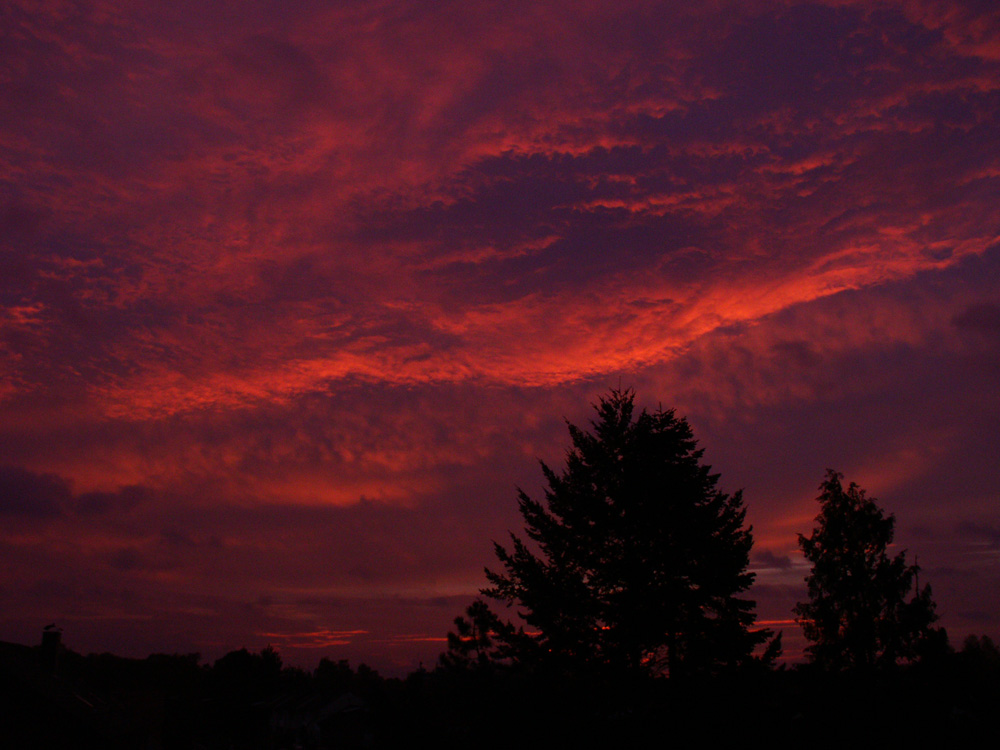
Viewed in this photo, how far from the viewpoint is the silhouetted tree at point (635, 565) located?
3009cm

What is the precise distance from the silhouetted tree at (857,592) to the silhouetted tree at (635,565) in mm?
11583

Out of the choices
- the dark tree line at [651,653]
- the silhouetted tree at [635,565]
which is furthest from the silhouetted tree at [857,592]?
the silhouetted tree at [635,565]

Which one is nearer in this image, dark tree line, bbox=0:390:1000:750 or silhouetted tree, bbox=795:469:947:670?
dark tree line, bbox=0:390:1000:750

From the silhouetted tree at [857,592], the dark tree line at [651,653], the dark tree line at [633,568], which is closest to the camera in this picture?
the dark tree line at [651,653]

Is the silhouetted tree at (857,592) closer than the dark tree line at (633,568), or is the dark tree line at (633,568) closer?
the dark tree line at (633,568)

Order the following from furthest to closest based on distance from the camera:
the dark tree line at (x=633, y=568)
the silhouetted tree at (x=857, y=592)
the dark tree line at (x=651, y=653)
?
1. the silhouetted tree at (x=857, y=592)
2. the dark tree line at (x=633, y=568)
3. the dark tree line at (x=651, y=653)

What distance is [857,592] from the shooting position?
40844mm

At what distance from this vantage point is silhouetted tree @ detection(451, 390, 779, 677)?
30.1 m

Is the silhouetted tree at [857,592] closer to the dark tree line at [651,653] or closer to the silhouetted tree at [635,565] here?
the dark tree line at [651,653]

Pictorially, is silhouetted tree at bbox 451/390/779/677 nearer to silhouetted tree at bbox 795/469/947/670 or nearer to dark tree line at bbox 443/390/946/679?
dark tree line at bbox 443/390/946/679

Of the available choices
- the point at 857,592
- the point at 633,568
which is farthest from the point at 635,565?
the point at 857,592

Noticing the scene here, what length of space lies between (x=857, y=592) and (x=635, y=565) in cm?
1747

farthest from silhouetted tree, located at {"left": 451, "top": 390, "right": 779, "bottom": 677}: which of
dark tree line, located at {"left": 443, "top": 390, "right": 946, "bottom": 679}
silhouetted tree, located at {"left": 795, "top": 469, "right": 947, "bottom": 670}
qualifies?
silhouetted tree, located at {"left": 795, "top": 469, "right": 947, "bottom": 670}

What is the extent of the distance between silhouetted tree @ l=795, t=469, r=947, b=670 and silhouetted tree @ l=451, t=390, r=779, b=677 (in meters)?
11.6
